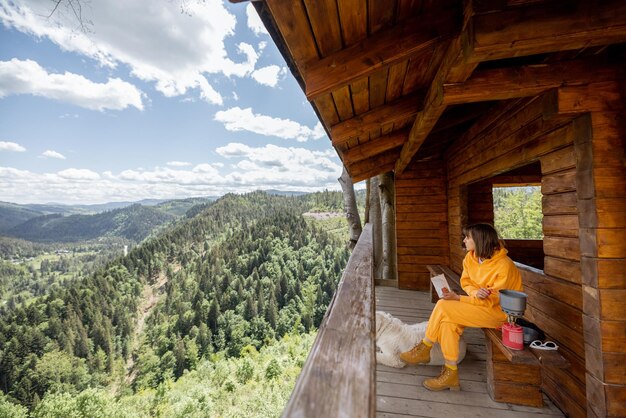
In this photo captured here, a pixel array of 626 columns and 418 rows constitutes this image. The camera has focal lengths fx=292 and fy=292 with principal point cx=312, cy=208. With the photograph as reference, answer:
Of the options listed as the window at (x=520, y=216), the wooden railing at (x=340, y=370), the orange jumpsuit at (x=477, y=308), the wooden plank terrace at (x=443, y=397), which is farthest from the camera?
the window at (x=520, y=216)

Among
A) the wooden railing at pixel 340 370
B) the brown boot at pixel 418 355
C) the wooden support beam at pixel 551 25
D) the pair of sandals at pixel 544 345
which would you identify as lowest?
the brown boot at pixel 418 355

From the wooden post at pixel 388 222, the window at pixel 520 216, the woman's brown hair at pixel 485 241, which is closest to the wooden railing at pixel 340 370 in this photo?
the woman's brown hair at pixel 485 241

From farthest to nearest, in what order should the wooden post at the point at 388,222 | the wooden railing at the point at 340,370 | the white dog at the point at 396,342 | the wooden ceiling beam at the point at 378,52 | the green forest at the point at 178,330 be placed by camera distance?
the green forest at the point at 178,330 → the wooden post at the point at 388,222 → the white dog at the point at 396,342 → the wooden ceiling beam at the point at 378,52 → the wooden railing at the point at 340,370

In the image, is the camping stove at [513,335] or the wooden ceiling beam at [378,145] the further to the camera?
the wooden ceiling beam at [378,145]

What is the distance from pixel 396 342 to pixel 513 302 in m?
1.35

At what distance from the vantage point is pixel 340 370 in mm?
861

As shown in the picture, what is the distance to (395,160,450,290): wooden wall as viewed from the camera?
5.55 meters

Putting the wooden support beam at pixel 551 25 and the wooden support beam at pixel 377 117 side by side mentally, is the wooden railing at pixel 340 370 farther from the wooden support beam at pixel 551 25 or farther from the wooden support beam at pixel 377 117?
the wooden support beam at pixel 377 117

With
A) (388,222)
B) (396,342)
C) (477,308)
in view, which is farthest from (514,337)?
(388,222)

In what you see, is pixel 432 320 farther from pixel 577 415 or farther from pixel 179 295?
pixel 179 295

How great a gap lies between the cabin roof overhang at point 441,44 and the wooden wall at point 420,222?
11.0 feet

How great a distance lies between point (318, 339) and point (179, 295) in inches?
3117

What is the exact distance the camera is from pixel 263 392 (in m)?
25.6

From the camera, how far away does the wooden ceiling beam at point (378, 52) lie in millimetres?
1540
